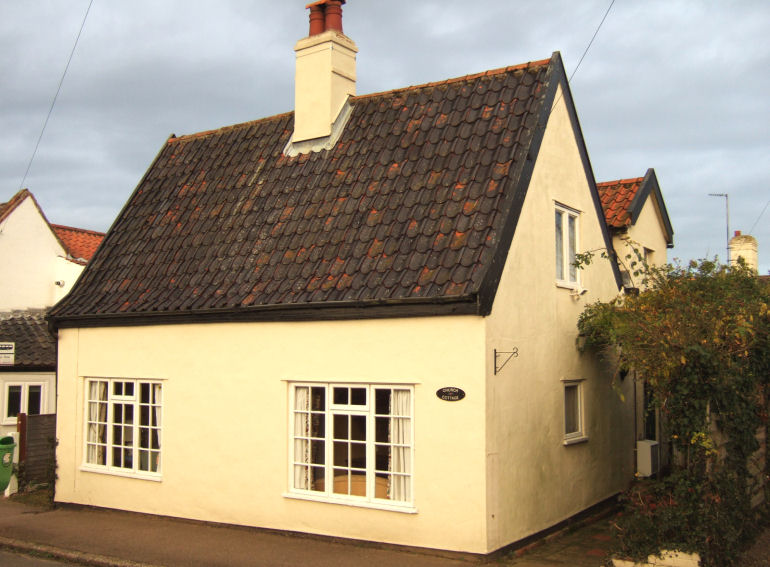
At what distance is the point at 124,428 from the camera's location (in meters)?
13.2

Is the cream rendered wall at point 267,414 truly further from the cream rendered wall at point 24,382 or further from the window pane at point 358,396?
the cream rendered wall at point 24,382

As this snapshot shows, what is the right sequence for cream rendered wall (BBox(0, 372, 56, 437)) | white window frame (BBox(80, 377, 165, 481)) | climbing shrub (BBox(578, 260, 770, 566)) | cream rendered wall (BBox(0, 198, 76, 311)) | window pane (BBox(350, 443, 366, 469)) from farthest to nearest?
cream rendered wall (BBox(0, 198, 76, 311)) < cream rendered wall (BBox(0, 372, 56, 437)) < white window frame (BBox(80, 377, 165, 481)) < window pane (BBox(350, 443, 366, 469)) < climbing shrub (BBox(578, 260, 770, 566))

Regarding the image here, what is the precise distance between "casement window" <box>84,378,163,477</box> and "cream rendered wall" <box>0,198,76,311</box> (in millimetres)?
9407

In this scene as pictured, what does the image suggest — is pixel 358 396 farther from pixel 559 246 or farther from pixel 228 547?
pixel 559 246

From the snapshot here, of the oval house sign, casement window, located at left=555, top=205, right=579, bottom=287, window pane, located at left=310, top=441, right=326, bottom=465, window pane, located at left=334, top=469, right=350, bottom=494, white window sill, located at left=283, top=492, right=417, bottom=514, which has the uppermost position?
casement window, located at left=555, top=205, right=579, bottom=287

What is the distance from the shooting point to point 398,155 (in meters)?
12.1

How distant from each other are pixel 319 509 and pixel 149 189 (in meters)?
7.92

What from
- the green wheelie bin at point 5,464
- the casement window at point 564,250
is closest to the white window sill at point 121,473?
the green wheelie bin at point 5,464

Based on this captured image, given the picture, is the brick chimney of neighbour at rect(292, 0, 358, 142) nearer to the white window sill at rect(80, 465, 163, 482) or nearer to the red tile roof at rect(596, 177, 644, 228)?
the red tile roof at rect(596, 177, 644, 228)

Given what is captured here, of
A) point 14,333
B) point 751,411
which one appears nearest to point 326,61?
point 751,411

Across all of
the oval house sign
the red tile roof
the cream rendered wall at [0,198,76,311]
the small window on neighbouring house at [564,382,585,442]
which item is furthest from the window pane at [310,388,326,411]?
the cream rendered wall at [0,198,76,311]

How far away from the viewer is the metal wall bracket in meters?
9.71

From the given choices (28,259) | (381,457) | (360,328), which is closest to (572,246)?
(360,328)

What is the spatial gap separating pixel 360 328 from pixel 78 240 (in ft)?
59.4
